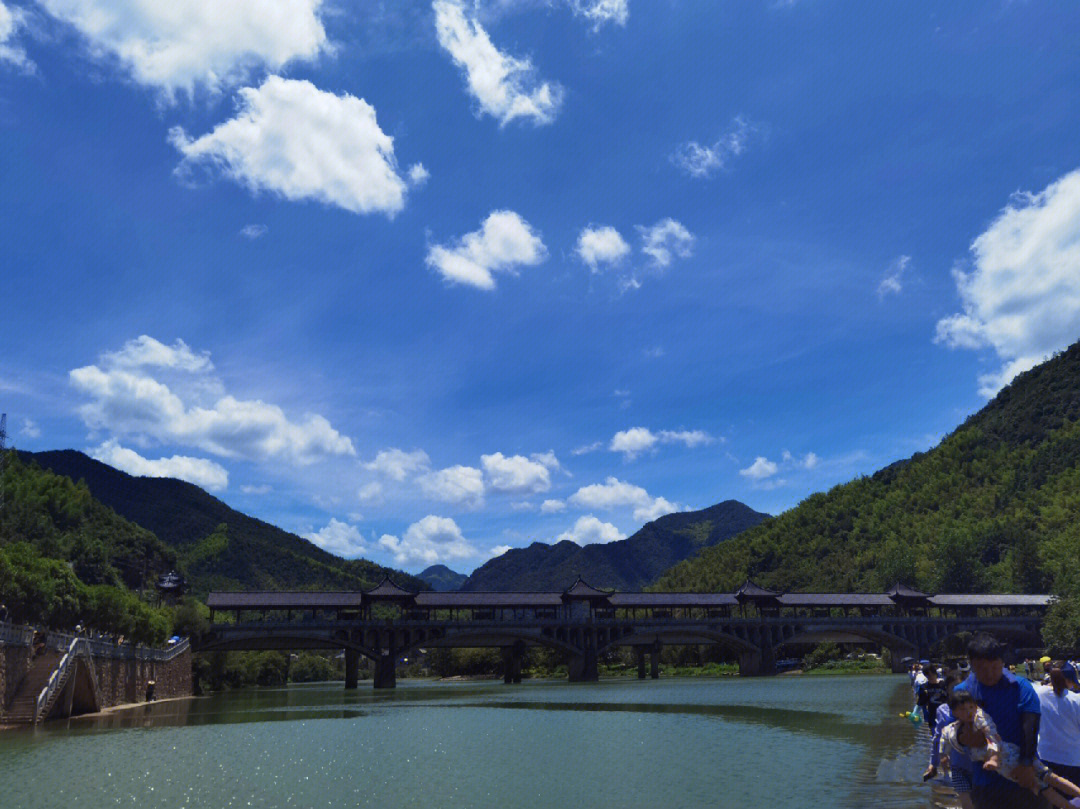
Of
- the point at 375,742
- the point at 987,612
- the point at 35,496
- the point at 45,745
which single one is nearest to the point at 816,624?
the point at 987,612

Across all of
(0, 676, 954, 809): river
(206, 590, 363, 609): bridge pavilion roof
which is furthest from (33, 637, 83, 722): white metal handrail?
(206, 590, 363, 609): bridge pavilion roof

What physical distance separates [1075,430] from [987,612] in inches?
2768

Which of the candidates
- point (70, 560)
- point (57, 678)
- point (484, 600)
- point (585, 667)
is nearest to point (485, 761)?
point (57, 678)

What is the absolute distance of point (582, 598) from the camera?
300 ft

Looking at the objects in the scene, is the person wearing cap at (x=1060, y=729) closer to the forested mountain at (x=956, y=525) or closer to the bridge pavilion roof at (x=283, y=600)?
the bridge pavilion roof at (x=283, y=600)

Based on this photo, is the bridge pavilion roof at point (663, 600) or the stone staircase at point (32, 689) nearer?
the stone staircase at point (32, 689)

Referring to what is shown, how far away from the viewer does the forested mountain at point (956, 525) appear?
412ft

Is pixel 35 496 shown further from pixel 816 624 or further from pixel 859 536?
pixel 859 536

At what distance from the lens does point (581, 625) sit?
87.6 meters

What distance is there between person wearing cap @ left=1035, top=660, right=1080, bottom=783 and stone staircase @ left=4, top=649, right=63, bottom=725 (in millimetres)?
35989

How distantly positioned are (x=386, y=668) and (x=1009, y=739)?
80.9 metres

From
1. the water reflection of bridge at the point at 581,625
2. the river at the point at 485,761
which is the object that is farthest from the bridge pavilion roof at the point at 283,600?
the river at the point at 485,761

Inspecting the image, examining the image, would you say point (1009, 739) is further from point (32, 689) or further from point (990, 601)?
point (990, 601)

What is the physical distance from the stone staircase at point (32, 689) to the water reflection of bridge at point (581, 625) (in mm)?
40605
